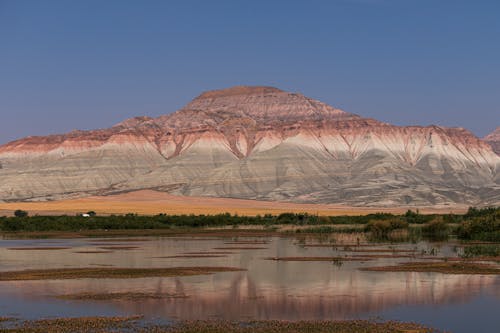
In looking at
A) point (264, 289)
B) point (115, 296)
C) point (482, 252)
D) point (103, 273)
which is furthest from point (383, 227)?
point (115, 296)

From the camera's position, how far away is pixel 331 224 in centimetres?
7631

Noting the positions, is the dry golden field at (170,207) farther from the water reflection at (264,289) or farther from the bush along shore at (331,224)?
the water reflection at (264,289)

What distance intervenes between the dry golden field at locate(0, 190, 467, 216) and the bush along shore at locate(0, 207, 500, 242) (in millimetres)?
23191

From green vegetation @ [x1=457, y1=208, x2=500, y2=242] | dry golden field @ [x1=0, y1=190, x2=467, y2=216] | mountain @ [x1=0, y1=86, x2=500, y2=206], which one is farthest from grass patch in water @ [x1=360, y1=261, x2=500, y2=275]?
mountain @ [x1=0, y1=86, x2=500, y2=206]

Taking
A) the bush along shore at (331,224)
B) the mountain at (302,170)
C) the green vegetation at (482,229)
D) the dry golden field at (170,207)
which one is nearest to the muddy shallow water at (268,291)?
the green vegetation at (482,229)

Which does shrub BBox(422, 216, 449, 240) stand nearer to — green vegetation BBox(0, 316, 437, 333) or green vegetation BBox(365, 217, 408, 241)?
green vegetation BBox(365, 217, 408, 241)

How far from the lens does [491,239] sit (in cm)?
5294

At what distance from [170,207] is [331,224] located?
49194 millimetres

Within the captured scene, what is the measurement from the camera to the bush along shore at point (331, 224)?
56.7 metres

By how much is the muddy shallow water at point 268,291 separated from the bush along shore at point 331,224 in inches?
531

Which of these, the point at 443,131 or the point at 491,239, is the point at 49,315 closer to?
the point at 491,239

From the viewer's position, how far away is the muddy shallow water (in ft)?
76.0

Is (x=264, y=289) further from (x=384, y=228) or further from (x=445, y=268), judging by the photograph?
(x=384, y=228)

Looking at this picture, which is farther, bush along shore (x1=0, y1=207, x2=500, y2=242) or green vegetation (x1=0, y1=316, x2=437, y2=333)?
bush along shore (x1=0, y1=207, x2=500, y2=242)
